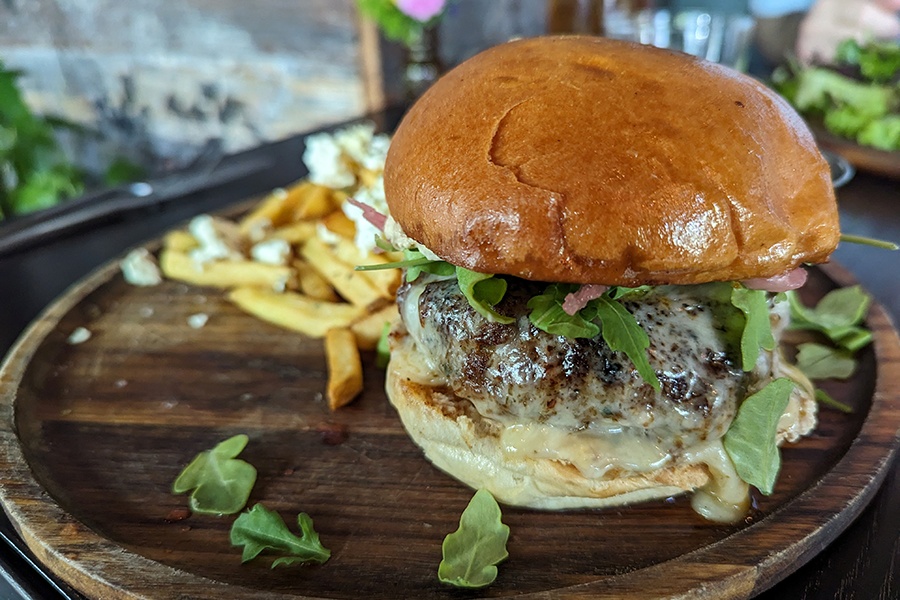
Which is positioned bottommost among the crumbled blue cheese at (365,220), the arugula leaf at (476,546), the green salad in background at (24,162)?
the green salad in background at (24,162)

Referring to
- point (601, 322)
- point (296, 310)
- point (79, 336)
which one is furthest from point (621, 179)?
point (79, 336)

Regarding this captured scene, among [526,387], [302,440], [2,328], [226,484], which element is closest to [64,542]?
[226,484]

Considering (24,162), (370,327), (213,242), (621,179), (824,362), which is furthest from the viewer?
(24,162)

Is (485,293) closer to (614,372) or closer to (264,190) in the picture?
(614,372)

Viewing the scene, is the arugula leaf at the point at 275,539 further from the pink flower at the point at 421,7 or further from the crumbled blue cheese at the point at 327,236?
the pink flower at the point at 421,7

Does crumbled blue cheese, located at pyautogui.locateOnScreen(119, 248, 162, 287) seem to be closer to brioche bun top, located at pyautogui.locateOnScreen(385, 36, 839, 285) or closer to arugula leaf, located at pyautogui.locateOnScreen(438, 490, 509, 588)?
brioche bun top, located at pyautogui.locateOnScreen(385, 36, 839, 285)

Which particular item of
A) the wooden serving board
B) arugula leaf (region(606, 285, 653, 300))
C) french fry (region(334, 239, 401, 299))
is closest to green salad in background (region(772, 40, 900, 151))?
the wooden serving board

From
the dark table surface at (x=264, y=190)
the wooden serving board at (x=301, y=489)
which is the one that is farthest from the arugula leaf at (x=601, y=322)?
the dark table surface at (x=264, y=190)
